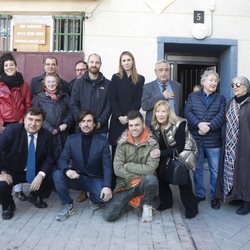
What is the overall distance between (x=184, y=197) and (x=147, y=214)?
50cm

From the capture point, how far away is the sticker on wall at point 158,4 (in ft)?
24.4

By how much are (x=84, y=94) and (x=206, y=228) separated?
2365mm

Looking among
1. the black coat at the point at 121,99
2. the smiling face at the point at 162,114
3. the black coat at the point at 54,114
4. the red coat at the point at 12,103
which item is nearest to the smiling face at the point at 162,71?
the black coat at the point at 121,99

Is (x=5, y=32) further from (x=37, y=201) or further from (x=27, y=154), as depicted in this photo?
(x=37, y=201)

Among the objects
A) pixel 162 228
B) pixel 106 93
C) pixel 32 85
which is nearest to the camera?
pixel 162 228

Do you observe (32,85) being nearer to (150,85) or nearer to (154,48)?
(150,85)

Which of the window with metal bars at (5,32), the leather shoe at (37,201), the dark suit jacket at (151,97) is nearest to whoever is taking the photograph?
the leather shoe at (37,201)

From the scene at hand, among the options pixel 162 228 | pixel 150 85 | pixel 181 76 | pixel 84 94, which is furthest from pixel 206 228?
pixel 181 76

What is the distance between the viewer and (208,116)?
521 cm

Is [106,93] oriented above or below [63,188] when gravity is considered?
above

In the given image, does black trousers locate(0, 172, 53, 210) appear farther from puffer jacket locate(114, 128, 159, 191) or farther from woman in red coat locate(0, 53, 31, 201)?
puffer jacket locate(114, 128, 159, 191)

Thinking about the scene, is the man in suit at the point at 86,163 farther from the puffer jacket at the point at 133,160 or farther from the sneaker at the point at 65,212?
the puffer jacket at the point at 133,160

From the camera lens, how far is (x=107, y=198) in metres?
4.76

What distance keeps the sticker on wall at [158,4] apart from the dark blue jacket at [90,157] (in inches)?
134
